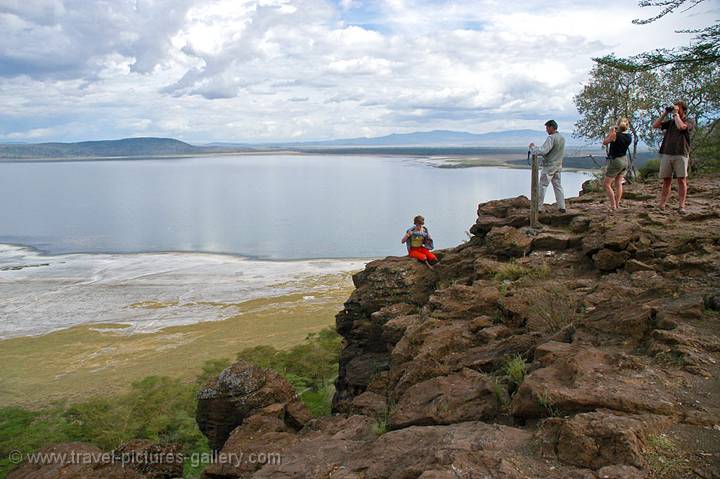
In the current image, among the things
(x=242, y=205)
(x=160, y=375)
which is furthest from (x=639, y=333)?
(x=242, y=205)

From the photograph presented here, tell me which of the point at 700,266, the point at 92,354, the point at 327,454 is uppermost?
the point at 700,266

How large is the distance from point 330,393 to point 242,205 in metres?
58.7

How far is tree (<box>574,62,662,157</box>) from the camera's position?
29.1m

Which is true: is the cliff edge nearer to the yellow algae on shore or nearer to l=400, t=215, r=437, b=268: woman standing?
l=400, t=215, r=437, b=268: woman standing

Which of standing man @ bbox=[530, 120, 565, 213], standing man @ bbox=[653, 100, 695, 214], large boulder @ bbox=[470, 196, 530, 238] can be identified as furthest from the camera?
large boulder @ bbox=[470, 196, 530, 238]

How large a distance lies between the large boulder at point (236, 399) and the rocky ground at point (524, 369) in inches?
1.2

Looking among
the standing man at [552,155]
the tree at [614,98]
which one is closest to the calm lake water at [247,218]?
the tree at [614,98]

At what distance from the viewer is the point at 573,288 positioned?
1085 cm

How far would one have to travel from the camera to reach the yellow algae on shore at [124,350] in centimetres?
1806

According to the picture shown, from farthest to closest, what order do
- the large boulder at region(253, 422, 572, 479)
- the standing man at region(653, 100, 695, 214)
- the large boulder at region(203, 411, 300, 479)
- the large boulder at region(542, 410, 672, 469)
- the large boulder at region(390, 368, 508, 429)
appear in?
the standing man at region(653, 100, 695, 214)
the large boulder at region(203, 411, 300, 479)
the large boulder at region(390, 368, 508, 429)
the large boulder at region(253, 422, 572, 479)
the large boulder at region(542, 410, 672, 469)

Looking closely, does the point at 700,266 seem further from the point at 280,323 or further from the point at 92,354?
the point at 92,354

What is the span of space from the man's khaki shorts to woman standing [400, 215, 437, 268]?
5.62 meters

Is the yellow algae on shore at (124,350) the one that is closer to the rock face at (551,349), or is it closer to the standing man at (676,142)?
the rock face at (551,349)

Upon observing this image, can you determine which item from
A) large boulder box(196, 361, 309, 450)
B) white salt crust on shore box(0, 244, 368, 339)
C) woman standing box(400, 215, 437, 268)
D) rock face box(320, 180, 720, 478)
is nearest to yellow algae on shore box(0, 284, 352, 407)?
white salt crust on shore box(0, 244, 368, 339)
